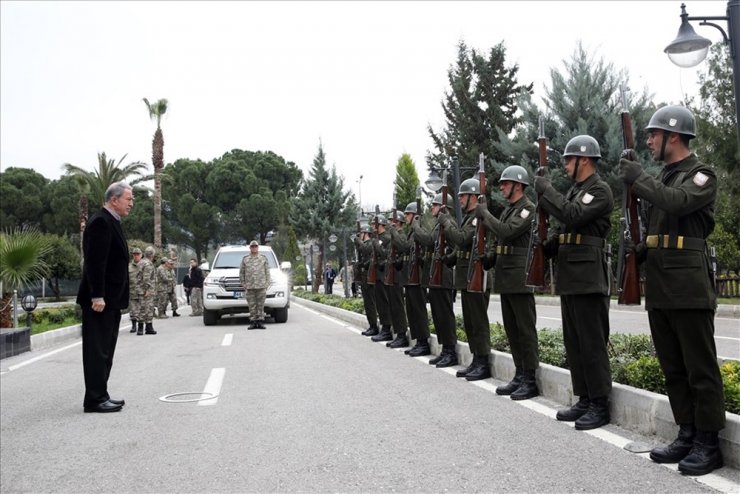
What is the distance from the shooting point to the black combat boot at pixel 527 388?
261 inches

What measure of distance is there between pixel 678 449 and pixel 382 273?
8159mm

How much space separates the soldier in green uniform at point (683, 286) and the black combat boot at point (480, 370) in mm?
3435

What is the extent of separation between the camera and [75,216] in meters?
59.3

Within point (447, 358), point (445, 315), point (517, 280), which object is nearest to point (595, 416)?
point (517, 280)

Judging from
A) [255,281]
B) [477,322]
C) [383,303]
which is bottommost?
[477,322]

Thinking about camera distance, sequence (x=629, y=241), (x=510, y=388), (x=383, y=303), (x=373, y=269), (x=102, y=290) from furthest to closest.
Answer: (x=383, y=303) → (x=373, y=269) → (x=510, y=388) → (x=102, y=290) → (x=629, y=241)

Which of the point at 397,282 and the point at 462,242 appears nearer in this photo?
the point at 462,242

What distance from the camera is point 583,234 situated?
219 inches

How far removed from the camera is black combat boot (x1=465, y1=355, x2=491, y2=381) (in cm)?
784

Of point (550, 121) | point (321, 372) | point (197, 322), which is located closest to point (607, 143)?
point (550, 121)

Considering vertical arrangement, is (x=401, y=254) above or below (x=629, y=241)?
above

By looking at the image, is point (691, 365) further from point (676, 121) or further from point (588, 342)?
point (676, 121)

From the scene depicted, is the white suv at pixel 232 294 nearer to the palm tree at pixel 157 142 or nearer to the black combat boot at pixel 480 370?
the black combat boot at pixel 480 370

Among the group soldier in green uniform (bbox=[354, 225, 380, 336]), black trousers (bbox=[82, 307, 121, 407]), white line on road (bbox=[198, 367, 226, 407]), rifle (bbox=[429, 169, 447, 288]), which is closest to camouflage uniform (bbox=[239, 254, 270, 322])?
soldier in green uniform (bbox=[354, 225, 380, 336])
